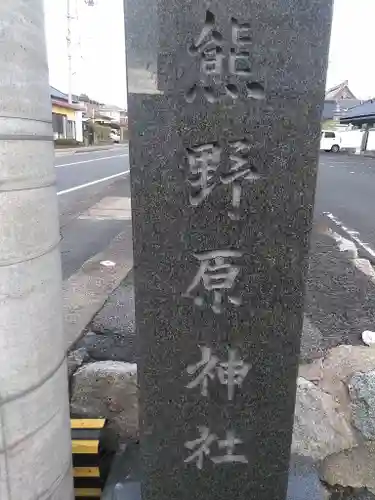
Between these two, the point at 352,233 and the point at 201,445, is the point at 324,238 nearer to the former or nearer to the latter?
the point at 352,233

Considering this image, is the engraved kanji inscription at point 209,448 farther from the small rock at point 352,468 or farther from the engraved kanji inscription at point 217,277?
the small rock at point 352,468

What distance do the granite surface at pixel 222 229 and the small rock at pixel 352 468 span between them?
0.53m

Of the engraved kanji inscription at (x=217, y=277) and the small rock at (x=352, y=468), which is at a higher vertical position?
the engraved kanji inscription at (x=217, y=277)

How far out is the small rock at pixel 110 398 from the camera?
2426mm

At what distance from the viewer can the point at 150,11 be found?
1317 millimetres

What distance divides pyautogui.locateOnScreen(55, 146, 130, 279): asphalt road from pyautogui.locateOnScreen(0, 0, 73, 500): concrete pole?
2.18 meters

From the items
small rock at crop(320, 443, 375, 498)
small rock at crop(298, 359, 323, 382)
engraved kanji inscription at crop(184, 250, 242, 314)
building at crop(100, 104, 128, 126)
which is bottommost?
small rock at crop(320, 443, 375, 498)

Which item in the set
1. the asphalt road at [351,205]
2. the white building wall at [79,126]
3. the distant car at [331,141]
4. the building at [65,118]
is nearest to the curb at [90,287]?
the asphalt road at [351,205]

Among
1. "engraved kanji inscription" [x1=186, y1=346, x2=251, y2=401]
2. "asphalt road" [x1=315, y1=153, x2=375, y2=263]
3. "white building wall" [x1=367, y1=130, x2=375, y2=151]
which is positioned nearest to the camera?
"engraved kanji inscription" [x1=186, y1=346, x2=251, y2=401]

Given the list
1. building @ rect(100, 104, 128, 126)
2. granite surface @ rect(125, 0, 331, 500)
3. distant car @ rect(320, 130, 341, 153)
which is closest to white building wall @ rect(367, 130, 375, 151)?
distant car @ rect(320, 130, 341, 153)

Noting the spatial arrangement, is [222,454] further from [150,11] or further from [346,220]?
[346,220]

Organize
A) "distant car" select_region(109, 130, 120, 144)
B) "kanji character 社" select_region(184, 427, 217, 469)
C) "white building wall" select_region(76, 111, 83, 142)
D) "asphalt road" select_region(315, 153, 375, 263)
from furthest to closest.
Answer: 1. "distant car" select_region(109, 130, 120, 144)
2. "white building wall" select_region(76, 111, 83, 142)
3. "asphalt road" select_region(315, 153, 375, 263)
4. "kanji character 社" select_region(184, 427, 217, 469)

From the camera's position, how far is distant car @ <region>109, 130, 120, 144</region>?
4656cm

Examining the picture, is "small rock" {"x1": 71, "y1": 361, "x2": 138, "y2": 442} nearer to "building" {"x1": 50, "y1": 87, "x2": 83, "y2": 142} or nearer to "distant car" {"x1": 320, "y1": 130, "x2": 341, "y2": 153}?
"building" {"x1": 50, "y1": 87, "x2": 83, "y2": 142}
